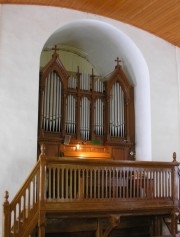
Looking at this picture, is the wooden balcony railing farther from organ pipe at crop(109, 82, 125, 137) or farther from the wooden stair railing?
organ pipe at crop(109, 82, 125, 137)

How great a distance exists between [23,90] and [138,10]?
11.4 feet

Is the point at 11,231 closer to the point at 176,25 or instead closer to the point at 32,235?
the point at 32,235

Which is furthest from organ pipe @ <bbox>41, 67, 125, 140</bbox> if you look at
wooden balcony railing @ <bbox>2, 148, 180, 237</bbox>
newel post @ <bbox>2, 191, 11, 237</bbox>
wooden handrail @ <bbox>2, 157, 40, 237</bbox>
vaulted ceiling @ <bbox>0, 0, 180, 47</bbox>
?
newel post @ <bbox>2, 191, 11, 237</bbox>

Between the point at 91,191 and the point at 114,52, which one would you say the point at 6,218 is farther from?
the point at 114,52

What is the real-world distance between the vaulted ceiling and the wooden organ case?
1.26 metres

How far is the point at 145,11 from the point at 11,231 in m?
6.03

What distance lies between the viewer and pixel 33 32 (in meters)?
9.12

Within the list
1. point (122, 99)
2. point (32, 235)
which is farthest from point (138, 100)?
point (32, 235)

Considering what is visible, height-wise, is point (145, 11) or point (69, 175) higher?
point (145, 11)

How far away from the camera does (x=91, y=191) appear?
296 inches

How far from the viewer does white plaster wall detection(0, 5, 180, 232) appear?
27.5 ft

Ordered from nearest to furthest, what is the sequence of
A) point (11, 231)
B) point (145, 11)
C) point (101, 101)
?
point (11, 231) < point (145, 11) < point (101, 101)

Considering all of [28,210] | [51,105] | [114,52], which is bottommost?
[28,210]

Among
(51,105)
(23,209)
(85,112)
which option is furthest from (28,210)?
(85,112)
